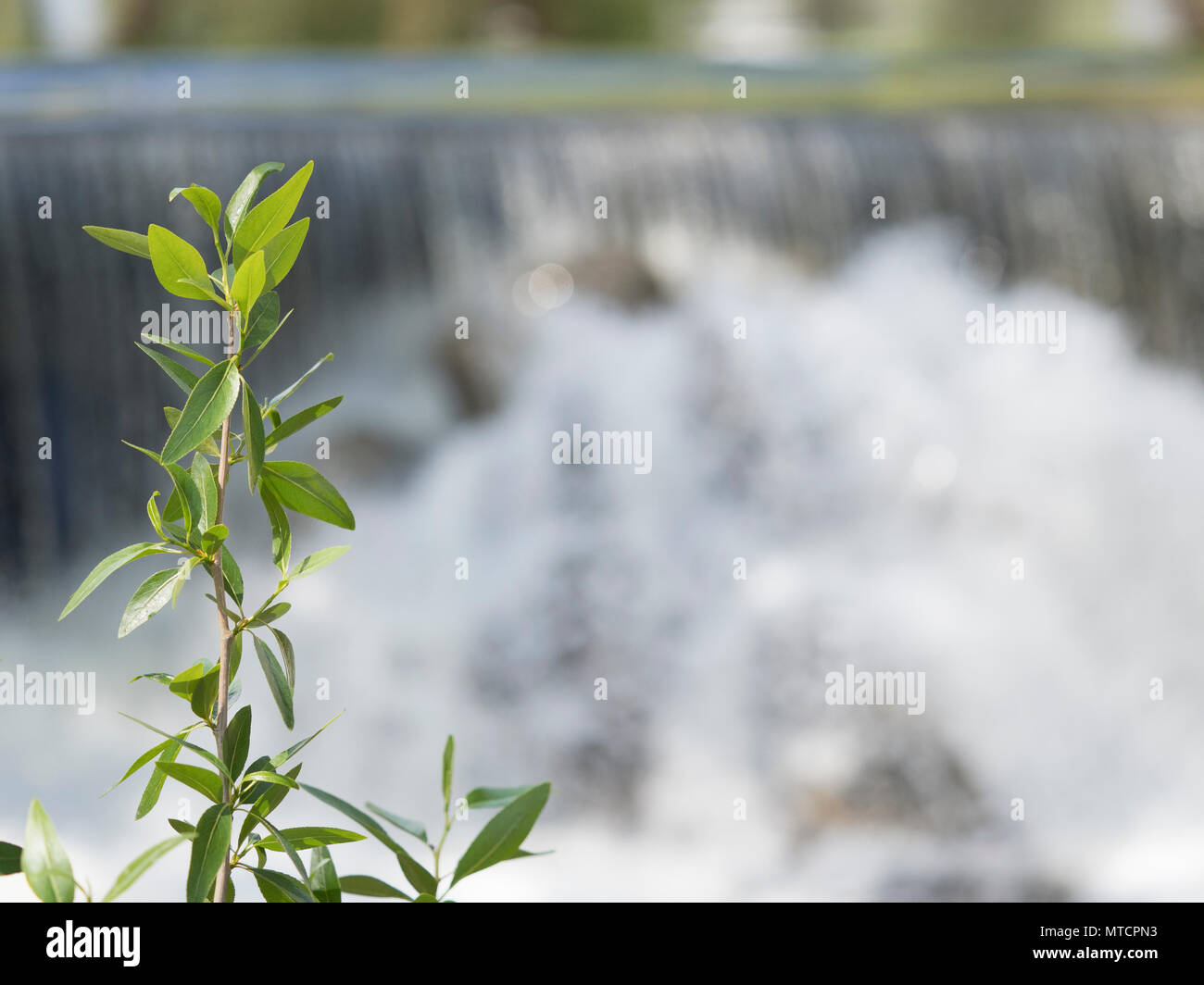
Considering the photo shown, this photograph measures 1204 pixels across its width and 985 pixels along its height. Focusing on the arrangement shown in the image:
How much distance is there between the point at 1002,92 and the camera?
729 cm

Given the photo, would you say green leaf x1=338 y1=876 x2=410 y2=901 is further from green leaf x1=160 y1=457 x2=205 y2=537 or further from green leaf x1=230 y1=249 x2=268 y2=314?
green leaf x1=230 y1=249 x2=268 y2=314

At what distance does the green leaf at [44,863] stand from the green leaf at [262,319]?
27cm

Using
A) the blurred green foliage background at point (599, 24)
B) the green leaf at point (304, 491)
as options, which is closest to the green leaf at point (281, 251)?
the green leaf at point (304, 491)

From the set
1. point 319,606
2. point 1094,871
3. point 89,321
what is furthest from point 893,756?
point 89,321

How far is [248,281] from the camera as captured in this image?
0.65 metres

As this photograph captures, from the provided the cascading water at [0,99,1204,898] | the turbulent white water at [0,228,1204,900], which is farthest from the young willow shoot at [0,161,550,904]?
the cascading water at [0,99,1204,898]

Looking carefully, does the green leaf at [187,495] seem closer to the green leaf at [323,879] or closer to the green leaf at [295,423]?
the green leaf at [295,423]

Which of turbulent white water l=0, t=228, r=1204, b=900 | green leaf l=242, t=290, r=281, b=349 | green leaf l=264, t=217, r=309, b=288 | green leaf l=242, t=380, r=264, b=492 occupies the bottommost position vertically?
turbulent white water l=0, t=228, r=1204, b=900

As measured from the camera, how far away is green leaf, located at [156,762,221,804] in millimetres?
645

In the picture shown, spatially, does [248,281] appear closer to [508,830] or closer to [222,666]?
[222,666]

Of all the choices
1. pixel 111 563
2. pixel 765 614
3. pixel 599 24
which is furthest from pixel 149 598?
pixel 599 24

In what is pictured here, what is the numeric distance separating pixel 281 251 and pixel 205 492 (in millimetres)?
150

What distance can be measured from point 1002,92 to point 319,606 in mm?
5144
